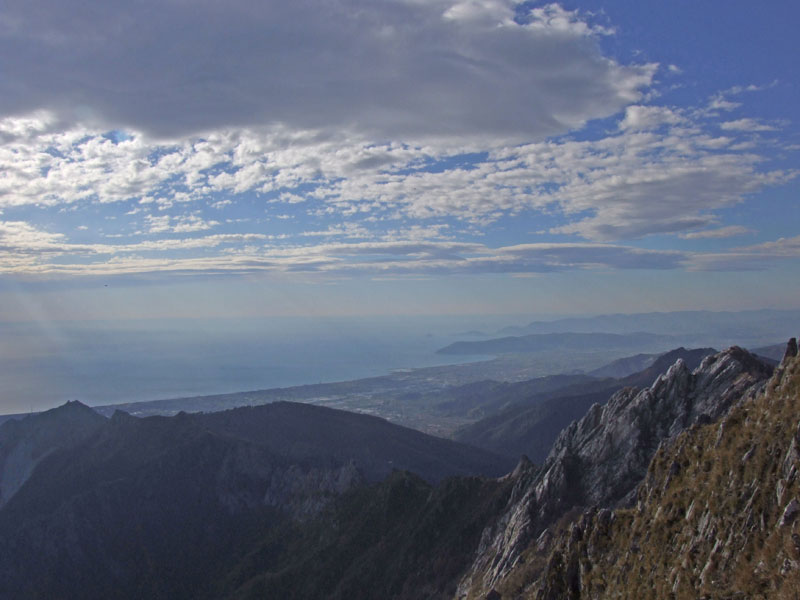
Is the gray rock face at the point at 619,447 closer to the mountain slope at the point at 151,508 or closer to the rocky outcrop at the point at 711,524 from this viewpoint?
the rocky outcrop at the point at 711,524

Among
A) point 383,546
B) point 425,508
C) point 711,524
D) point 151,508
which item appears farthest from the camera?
point 151,508

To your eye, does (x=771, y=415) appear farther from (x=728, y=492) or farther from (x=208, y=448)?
(x=208, y=448)

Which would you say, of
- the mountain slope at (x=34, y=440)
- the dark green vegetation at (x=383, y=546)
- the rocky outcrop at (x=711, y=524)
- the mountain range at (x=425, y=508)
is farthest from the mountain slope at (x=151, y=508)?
the rocky outcrop at (x=711, y=524)

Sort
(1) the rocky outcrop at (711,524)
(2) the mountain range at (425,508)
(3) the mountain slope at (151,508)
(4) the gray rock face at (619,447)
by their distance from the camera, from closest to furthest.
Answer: (1) the rocky outcrop at (711,524)
(2) the mountain range at (425,508)
(4) the gray rock face at (619,447)
(3) the mountain slope at (151,508)

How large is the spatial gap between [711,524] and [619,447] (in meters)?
38.7

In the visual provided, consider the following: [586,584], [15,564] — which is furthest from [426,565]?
[15,564]

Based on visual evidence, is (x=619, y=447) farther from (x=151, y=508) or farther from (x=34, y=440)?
(x=34, y=440)

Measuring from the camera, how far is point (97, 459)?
158 meters

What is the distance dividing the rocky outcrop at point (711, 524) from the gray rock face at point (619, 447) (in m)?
19.1

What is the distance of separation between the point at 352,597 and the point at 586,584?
6300 cm

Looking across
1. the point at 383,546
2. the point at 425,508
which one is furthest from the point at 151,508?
the point at 425,508

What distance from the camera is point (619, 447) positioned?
67.3 metres

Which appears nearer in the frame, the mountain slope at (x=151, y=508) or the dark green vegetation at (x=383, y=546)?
the dark green vegetation at (x=383, y=546)

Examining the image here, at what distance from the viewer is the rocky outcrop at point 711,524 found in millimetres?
25125
